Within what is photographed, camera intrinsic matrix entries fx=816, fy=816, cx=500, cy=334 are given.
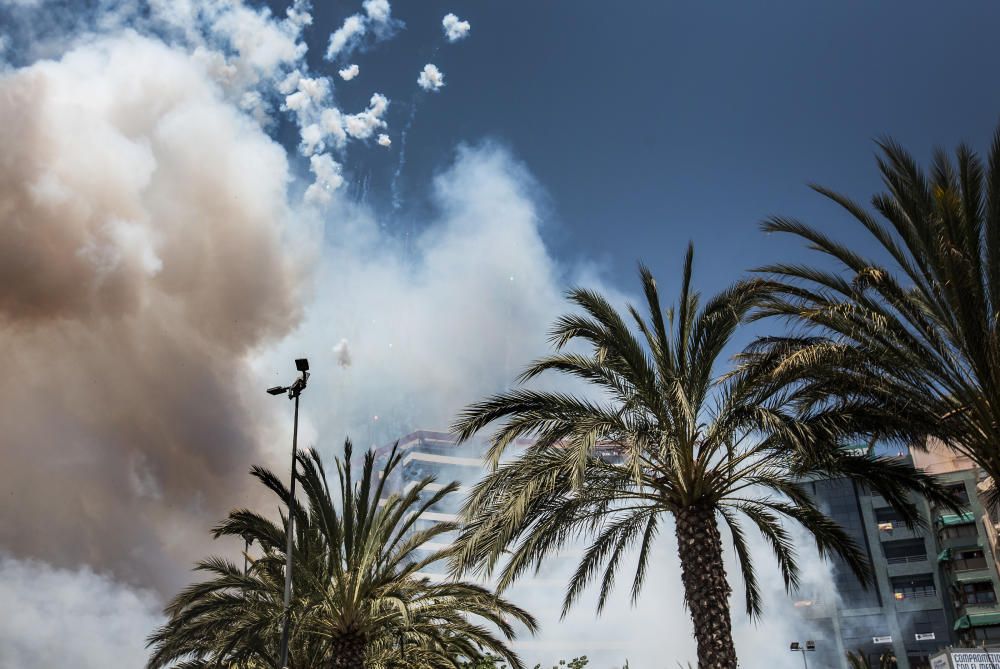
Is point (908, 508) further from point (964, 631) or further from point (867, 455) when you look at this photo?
point (964, 631)

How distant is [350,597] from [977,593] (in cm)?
6185

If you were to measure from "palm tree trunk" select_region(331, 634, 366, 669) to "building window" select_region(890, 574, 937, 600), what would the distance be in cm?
7104

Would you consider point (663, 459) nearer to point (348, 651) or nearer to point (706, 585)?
point (706, 585)

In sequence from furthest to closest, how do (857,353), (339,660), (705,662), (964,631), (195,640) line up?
(964,631) → (195,640) → (339,660) → (705,662) → (857,353)

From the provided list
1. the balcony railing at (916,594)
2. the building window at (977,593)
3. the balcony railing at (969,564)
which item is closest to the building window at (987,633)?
the building window at (977,593)

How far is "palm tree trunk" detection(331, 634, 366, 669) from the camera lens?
1819cm

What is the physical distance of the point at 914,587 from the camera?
2936 inches

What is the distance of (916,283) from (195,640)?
19421mm

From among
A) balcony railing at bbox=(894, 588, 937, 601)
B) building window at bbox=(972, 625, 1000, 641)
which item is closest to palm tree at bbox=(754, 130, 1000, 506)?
building window at bbox=(972, 625, 1000, 641)

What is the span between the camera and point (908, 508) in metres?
14.3

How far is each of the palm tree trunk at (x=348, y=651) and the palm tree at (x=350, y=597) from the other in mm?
22

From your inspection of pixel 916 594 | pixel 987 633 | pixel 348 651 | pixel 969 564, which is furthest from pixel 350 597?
pixel 916 594

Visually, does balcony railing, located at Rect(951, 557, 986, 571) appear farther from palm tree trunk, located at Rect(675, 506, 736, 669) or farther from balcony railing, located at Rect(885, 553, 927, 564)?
palm tree trunk, located at Rect(675, 506, 736, 669)

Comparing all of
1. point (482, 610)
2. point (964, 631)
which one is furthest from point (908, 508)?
point (964, 631)
